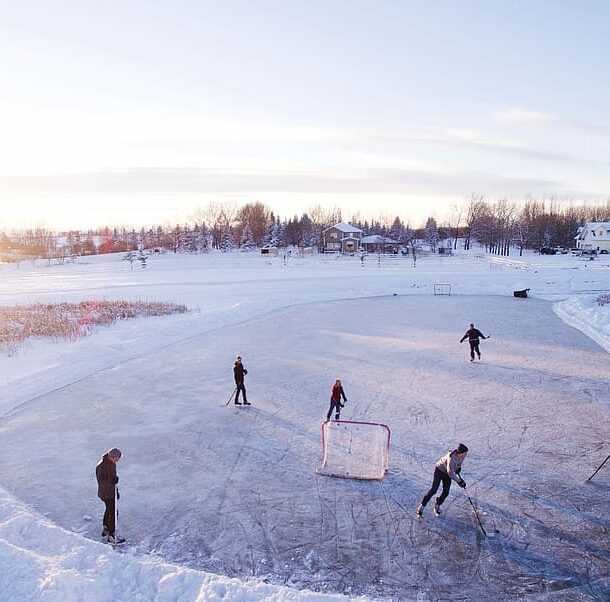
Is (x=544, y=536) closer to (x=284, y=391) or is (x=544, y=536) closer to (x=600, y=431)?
(x=600, y=431)

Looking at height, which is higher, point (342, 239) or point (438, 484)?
point (342, 239)

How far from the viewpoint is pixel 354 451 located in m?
10.5

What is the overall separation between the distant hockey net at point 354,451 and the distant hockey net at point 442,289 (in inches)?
1142

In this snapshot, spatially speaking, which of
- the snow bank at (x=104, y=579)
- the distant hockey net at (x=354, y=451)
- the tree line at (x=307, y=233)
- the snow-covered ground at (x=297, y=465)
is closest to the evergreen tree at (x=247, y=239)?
the tree line at (x=307, y=233)

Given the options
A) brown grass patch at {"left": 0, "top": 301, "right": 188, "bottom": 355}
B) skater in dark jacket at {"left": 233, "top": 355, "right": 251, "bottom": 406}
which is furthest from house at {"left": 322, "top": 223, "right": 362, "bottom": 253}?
skater in dark jacket at {"left": 233, "top": 355, "right": 251, "bottom": 406}

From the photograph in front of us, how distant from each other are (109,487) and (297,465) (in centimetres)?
372

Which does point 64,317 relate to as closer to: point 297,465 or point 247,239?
point 297,465

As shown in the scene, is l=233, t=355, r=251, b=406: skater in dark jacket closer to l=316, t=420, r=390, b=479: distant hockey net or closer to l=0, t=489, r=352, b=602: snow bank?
l=316, t=420, r=390, b=479: distant hockey net

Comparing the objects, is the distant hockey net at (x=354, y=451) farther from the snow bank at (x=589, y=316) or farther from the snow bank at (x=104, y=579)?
the snow bank at (x=589, y=316)

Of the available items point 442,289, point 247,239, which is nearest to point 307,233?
point 247,239

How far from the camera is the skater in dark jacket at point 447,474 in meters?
7.76

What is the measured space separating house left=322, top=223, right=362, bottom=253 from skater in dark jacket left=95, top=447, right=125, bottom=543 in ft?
273

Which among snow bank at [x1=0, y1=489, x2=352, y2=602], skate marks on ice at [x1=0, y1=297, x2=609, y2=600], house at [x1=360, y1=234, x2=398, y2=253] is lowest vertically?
skate marks on ice at [x1=0, y1=297, x2=609, y2=600]

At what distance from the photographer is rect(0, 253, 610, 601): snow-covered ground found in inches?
257
